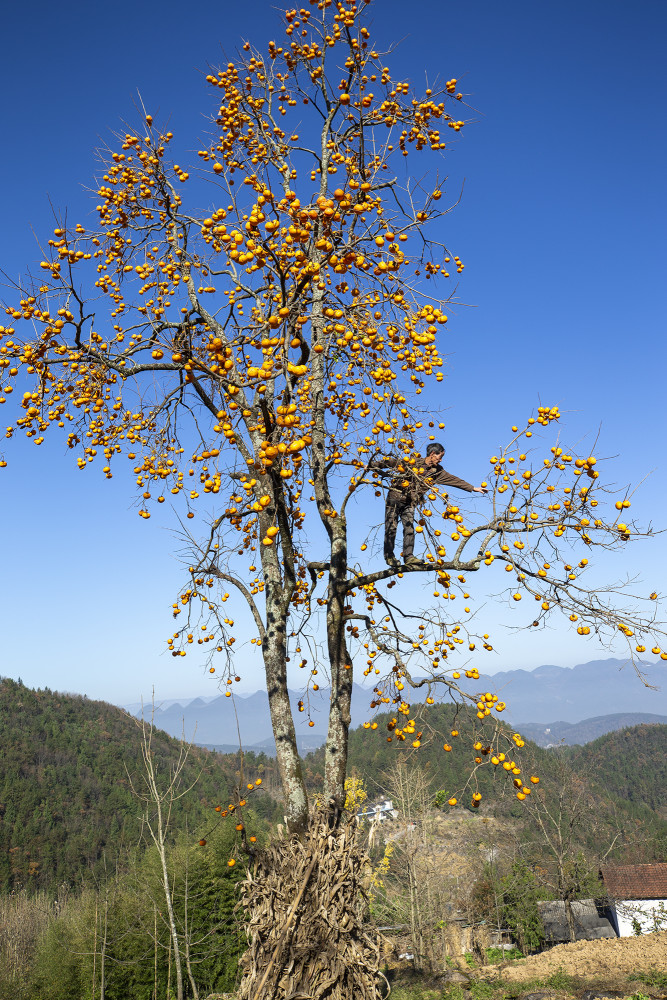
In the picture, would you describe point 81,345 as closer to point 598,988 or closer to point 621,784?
point 598,988

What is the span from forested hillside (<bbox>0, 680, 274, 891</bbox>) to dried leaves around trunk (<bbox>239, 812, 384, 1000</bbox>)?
3373cm

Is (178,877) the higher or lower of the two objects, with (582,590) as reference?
lower

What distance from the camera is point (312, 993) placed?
313 cm

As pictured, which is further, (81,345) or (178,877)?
(178,877)

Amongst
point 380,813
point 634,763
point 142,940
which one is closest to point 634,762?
point 634,763

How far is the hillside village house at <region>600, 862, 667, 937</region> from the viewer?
85.0ft

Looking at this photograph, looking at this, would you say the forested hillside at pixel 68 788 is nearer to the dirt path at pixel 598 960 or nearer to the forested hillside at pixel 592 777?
the forested hillside at pixel 592 777

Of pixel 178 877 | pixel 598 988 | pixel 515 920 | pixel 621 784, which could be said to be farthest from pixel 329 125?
pixel 621 784

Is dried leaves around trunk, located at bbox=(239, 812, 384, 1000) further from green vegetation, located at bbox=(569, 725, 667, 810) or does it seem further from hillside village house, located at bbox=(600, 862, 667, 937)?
green vegetation, located at bbox=(569, 725, 667, 810)

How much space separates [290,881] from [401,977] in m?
18.5

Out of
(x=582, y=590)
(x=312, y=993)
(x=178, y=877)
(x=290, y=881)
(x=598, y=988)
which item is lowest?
(x=598, y=988)

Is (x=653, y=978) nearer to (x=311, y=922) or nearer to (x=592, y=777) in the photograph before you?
(x=311, y=922)

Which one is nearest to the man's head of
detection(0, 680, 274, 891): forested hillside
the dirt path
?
the dirt path

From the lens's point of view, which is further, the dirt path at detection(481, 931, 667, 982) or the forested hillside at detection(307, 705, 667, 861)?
the forested hillside at detection(307, 705, 667, 861)
